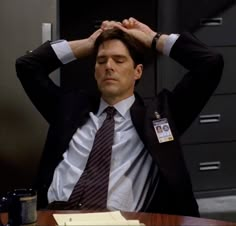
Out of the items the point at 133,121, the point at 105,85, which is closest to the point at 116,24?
the point at 105,85

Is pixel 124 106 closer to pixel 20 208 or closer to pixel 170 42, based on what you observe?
pixel 170 42

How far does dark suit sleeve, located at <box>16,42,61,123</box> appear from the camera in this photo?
261cm

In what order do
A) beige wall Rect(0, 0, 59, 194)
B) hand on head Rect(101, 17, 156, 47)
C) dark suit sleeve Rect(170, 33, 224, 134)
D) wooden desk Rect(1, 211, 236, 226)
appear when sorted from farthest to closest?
1. beige wall Rect(0, 0, 59, 194)
2. hand on head Rect(101, 17, 156, 47)
3. dark suit sleeve Rect(170, 33, 224, 134)
4. wooden desk Rect(1, 211, 236, 226)

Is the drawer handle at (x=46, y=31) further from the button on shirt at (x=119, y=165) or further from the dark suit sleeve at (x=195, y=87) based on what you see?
the dark suit sleeve at (x=195, y=87)

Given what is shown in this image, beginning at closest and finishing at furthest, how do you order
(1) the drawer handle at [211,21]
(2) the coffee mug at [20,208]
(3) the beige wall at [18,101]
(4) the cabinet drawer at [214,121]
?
(2) the coffee mug at [20,208]
(3) the beige wall at [18,101]
(1) the drawer handle at [211,21]
(4) the cabinet drawer at [214,121]

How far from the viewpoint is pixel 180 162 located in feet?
7.65

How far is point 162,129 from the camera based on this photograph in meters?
2.33

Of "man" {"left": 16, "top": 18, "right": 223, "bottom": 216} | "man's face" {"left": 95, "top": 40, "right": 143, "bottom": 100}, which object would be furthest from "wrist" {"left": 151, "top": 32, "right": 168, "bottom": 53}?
"man's face" {"left": 95, "top": 40, "right": 143, "bottom": 100}

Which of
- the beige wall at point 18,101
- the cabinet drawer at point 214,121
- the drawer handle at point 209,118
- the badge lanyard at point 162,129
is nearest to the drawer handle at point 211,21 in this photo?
the cabinet drawer at point 214,121

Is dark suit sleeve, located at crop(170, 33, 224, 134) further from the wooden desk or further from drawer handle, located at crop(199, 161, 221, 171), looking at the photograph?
drawer handle, located at crop(199, 161, 221, 171)

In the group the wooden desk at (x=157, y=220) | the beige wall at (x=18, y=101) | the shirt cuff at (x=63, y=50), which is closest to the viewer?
the wooden desk at (x=157, y=220)

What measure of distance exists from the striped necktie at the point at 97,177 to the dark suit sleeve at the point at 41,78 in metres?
0.30

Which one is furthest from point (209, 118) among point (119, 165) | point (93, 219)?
point (93, 219)

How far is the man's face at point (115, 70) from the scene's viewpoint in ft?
7.95
